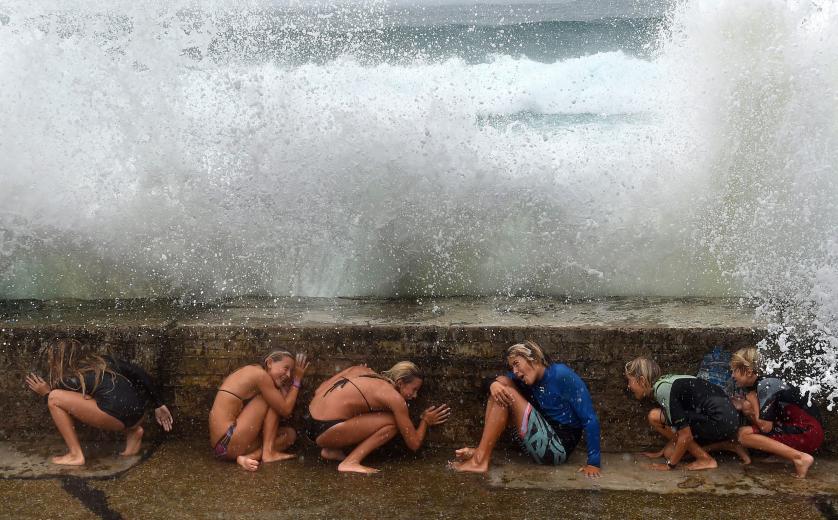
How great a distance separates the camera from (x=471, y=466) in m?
3.85

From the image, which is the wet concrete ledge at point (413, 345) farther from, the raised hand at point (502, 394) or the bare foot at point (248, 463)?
the bare foot at point (248, 463)

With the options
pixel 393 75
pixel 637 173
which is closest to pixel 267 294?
pixel 637 173

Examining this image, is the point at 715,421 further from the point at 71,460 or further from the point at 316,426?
the point at 71,460

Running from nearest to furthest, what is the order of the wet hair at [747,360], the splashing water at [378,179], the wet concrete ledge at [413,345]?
the wet hair at [747,360] → the wet concrete ledge at [413,345] → the splashing water at [378,179]

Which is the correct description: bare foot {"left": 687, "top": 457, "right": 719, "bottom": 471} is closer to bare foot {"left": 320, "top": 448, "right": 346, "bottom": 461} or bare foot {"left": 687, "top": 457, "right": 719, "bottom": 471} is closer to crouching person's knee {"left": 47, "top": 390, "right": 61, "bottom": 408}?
bare foot {"left": 320, "top": 448, "right": 346, "bottom": 461}

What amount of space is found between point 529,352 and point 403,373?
2.20 ft

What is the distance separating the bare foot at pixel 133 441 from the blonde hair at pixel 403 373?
4.58ft

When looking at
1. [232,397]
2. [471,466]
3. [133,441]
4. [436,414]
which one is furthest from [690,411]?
[133,441]

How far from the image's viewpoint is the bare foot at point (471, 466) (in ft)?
12.5

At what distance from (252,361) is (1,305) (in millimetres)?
1823

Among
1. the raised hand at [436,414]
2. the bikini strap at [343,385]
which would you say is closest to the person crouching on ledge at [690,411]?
the raised hand at [436,414]

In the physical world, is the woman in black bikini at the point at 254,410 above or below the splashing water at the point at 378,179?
below

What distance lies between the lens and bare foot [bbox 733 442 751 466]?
387 cm

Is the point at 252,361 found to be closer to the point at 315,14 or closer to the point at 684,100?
the point at 684,100
